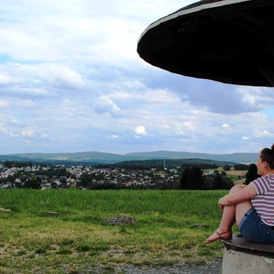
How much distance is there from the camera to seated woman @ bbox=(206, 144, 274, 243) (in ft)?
15.1

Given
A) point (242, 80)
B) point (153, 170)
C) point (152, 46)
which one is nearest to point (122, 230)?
point (242, 80)

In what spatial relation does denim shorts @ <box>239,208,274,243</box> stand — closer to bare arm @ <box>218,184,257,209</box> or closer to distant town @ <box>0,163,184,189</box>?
Result: bare arm @ <box>218,184,257,209</box>

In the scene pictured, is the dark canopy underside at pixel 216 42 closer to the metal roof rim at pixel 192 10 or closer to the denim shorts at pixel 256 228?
the metal roof rim at pixel 192 10

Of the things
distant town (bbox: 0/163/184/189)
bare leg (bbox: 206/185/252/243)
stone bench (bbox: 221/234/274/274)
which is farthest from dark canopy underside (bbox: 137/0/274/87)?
distant town (bbox: 0/163/184/189)

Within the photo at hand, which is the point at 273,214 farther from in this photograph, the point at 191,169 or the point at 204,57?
the point at 191,169

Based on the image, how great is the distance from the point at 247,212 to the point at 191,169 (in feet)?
74.9

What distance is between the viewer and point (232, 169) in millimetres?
42312

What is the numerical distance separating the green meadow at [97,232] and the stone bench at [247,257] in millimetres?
3119

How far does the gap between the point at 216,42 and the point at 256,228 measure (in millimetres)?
3110

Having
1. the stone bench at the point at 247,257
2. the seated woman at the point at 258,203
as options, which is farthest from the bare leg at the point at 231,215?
the stone bench at the point at 247,257

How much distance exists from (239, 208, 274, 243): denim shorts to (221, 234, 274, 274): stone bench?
2.7 inches

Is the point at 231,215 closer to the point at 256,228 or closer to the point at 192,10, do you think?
the point at 256,228

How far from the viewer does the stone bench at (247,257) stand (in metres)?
4.49

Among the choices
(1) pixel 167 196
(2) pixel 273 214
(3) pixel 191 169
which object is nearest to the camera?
(2) pixel 273 214
